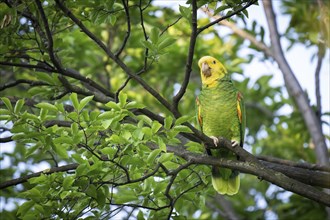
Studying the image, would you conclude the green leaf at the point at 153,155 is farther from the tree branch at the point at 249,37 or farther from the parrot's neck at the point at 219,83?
the tree branch at the point at 249,37

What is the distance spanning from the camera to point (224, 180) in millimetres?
4020

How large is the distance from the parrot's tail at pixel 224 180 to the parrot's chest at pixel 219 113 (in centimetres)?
36

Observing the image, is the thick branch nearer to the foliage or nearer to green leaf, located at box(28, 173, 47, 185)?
the foliage

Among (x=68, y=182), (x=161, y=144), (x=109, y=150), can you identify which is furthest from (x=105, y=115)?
(x=68, y=182)

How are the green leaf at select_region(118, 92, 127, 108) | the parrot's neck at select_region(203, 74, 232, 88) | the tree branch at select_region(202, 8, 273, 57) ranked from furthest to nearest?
the tree branch at select_region(202, 8, 273, 57) < the parrot's neck at select_region(203, 74, 232, 88) < the green leaf at select_region(118, 92, 127, 108)

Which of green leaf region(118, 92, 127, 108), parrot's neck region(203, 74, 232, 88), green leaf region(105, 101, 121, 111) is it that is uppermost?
parrot's neck region(203, 74, 232, 88)

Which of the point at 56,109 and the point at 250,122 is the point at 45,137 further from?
the point at 250,122

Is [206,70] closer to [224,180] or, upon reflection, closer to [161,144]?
[224,180]

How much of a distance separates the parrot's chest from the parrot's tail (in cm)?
36

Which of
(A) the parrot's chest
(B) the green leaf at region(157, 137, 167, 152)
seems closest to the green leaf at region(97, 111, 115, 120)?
(B) the green leaf at region(157, 137, 167, 152)

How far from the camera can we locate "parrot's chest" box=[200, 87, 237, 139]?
4.25 meters

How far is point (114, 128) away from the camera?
305 centimetres

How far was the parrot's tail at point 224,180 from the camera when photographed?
13.0 ft

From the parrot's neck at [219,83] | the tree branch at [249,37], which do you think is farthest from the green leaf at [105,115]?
the tree branch at [249,37]
